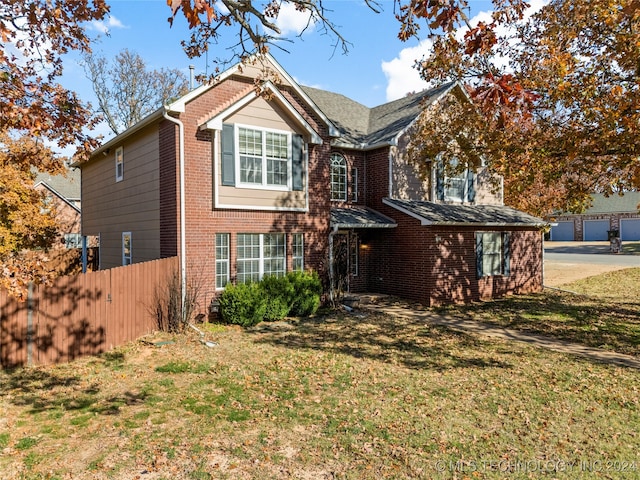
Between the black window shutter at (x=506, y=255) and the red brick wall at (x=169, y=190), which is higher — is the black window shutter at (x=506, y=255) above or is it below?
below

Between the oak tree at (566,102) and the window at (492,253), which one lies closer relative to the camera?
the oak tree at (566,102)

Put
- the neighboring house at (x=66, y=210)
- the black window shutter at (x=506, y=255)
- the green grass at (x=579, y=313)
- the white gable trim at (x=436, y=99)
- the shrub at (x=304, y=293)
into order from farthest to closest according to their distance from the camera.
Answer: the neighboring house at (x=66, y=210) < the black window shutter at (x=506, y=255) < the white gable trim at (x=436, y=99) < the shrub at (x=304, y=293) < the green grass at (x=579, y=313)

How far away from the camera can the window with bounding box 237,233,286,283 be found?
43.9 ft

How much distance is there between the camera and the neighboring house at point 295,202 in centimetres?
1254

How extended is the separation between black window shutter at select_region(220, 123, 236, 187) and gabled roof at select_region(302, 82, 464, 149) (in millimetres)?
5125

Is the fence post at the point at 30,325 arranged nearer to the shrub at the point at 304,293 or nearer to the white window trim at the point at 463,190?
the shrub at the point at 304,293

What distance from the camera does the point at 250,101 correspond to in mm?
13086

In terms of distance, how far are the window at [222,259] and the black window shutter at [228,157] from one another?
166 cm

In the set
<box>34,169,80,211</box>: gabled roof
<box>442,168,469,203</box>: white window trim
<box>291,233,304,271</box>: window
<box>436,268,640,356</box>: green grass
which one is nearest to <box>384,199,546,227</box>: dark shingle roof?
<box>442,168,469,203</box>: white window trim

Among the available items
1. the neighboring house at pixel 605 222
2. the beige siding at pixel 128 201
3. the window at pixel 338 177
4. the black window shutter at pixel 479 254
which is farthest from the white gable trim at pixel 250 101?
the neighboring house at pixel 605 222

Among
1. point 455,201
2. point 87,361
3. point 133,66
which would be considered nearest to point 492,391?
point 87,361

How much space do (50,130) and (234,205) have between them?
5.32 meters

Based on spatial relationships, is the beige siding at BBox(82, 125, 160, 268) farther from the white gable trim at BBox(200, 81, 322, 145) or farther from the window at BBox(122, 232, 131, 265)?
the white gable trim at BBox(200, 81, 322, 145)

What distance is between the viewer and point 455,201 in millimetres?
19297
